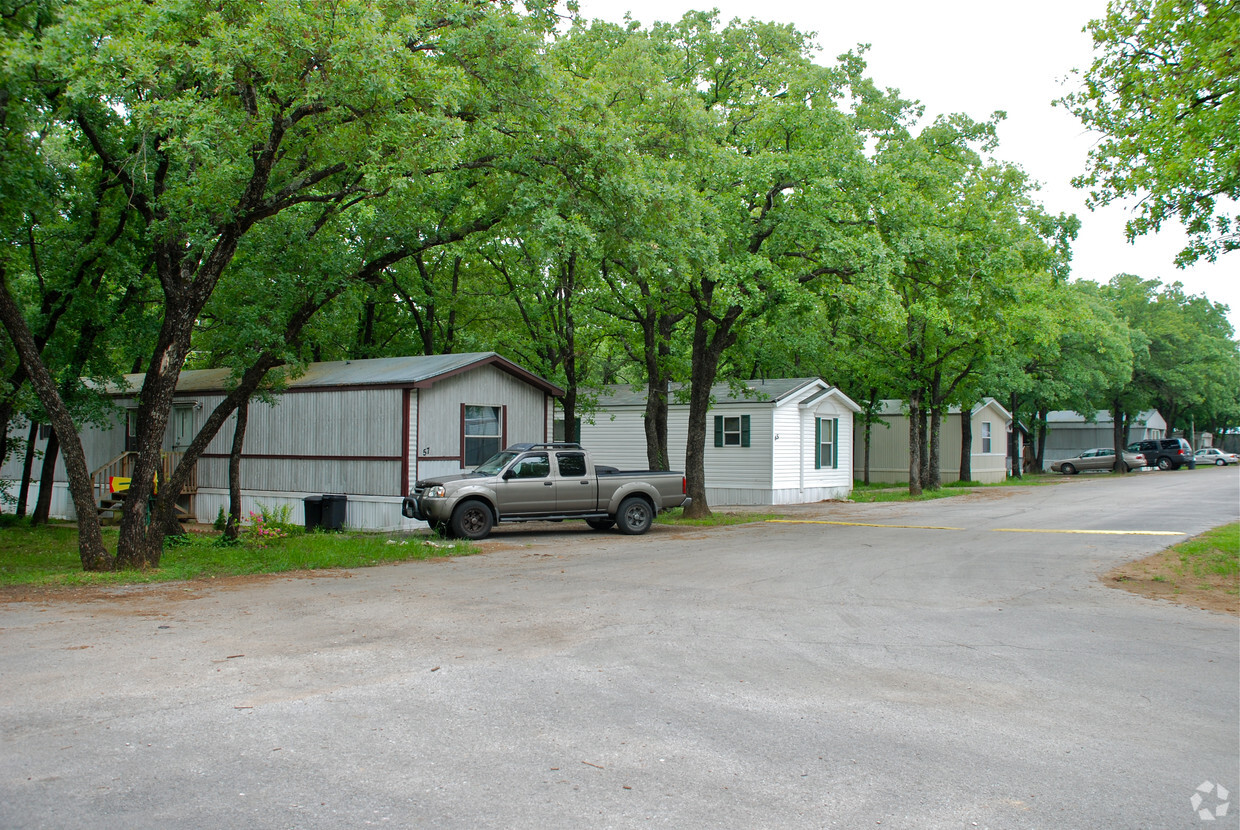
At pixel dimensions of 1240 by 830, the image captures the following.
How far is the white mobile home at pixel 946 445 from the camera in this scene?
3897 centimetres

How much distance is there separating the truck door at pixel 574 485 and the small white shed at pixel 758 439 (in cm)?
883

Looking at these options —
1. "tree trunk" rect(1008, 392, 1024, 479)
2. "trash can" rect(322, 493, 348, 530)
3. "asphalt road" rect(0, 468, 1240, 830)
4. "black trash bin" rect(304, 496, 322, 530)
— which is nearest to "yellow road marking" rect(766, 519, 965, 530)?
"asphalt road" rect(0, 468, 1240, 830)

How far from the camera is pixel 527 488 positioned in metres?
17.8

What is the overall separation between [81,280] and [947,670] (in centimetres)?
1837

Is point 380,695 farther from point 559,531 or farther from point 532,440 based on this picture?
point 532,440

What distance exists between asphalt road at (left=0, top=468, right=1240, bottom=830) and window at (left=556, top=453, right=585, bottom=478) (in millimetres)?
6270

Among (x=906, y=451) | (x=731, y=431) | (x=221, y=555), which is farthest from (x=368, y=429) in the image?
(x=906, y=451)

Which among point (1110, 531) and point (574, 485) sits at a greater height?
point (574, 485)

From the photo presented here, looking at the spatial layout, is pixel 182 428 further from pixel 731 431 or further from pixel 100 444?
pixel 731 431

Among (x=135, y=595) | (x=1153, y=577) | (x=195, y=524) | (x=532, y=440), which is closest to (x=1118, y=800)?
(x=1153, y=577)

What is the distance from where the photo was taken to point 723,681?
6.77 metres

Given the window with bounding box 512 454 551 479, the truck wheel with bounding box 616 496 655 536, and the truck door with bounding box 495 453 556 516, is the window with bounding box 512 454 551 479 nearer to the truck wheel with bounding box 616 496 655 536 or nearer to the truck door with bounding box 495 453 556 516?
the truck door with bounding box 495 453 556 516

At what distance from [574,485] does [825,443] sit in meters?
15.4

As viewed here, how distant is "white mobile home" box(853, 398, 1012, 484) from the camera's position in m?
39.0
